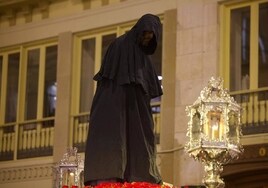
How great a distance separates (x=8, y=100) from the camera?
19.3 metres

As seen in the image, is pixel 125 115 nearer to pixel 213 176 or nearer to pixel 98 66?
pixel 213 176

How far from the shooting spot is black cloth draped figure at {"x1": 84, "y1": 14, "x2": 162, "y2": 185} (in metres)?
6.05

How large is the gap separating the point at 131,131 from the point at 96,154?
34cm

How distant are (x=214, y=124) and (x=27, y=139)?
6959 mm

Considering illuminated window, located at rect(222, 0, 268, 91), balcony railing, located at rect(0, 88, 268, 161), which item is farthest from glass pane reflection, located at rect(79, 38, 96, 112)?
illuminated window, located at rect(222, 0, 268, 91)

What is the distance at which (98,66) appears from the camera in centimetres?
1752

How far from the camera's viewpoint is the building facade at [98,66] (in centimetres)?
1517

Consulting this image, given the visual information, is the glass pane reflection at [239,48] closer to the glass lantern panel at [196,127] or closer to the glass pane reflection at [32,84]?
the glass lantern panel at [196,127]

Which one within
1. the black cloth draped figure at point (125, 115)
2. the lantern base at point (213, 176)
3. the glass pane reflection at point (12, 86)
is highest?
the glass pane reflection at point (12, 86)

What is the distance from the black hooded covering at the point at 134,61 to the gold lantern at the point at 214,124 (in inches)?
228

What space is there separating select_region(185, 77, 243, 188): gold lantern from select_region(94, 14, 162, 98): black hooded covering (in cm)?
579

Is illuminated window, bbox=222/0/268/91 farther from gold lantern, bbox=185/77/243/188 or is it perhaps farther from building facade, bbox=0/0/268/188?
gold lantern, bbox=185/77/243/188

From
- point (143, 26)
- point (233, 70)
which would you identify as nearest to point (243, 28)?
point (233, 70)

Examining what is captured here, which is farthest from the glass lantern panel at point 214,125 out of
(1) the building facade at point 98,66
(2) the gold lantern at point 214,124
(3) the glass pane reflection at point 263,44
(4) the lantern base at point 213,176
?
(3) the glass pane reflection at point 263,44
